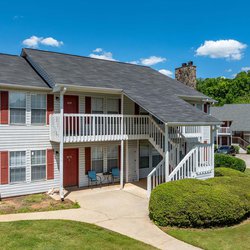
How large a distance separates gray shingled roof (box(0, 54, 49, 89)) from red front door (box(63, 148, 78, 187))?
3867 millimetres

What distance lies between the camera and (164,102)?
15.1 meters

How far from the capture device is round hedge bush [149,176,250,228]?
31.6 ft

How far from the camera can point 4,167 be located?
13.2 metres

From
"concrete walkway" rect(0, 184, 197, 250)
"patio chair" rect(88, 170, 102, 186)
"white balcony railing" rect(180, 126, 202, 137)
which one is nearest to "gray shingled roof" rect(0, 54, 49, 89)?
"patio chair" rect(88, 170, 102, 186)

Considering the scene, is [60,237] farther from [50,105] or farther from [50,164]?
[50,105]

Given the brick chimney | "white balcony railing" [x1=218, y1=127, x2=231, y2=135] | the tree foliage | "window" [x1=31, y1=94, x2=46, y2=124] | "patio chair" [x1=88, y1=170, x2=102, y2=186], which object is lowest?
"patio chair" [x1=88, y1=170, x2=102, y2=186]

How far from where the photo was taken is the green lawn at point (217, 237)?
8.23 m

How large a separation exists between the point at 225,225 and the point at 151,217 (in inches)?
108

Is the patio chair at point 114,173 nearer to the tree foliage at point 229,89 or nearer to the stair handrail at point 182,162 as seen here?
the stair handrail at point 182,162

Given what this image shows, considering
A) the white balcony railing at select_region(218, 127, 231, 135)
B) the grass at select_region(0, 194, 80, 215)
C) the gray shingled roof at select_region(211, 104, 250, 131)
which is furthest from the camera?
the white balcony railing at select_region(218, 127, 231, 135)

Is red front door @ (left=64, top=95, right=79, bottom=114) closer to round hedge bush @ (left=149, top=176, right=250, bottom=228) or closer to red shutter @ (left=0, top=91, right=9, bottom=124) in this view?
red shutter @ (left=0, top=91, right=9, bottom=124)

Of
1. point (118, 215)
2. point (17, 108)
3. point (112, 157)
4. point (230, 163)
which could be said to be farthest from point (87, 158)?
point (230, 163)

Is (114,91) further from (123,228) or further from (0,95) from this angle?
(123,228)

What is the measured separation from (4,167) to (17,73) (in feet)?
16.1
